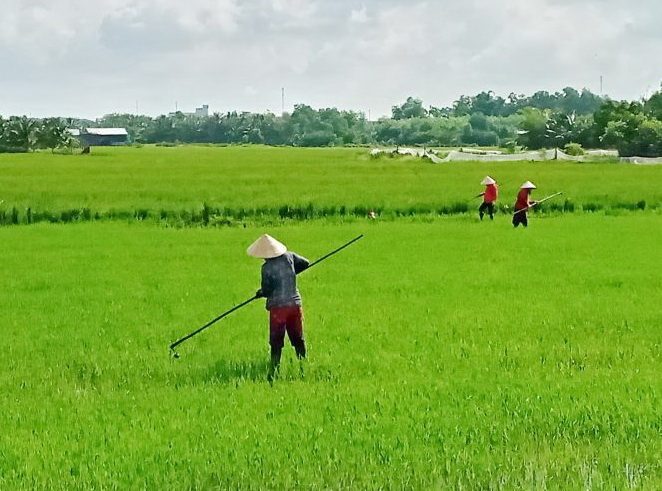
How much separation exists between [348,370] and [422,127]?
107 metres

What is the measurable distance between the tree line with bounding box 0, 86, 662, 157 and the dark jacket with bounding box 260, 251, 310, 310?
48.2 meters

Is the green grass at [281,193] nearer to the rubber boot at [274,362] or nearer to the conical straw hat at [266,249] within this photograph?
the rubber boot at [274,362]

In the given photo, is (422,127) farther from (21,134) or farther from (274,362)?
(274,362)

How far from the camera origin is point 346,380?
21.5ft

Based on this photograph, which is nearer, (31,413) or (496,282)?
(31,413)

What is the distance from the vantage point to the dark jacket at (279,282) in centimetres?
663

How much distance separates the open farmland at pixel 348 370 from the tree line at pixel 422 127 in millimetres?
43279

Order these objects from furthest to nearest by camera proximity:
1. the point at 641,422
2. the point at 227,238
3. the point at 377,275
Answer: the point at 227,238
the point at 377,275
the point at 641,422

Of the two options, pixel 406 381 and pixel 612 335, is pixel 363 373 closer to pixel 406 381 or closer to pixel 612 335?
pixel 406 381

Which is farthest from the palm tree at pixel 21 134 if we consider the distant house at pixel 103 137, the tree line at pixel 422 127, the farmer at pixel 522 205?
the farmer at pixel 522 205

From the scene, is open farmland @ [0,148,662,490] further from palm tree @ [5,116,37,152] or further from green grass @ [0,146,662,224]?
palm tree @ [5,116,37,152]

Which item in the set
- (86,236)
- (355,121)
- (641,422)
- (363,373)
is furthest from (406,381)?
(355,121)

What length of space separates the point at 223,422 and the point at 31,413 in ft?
4.43

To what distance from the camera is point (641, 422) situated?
5.45m
